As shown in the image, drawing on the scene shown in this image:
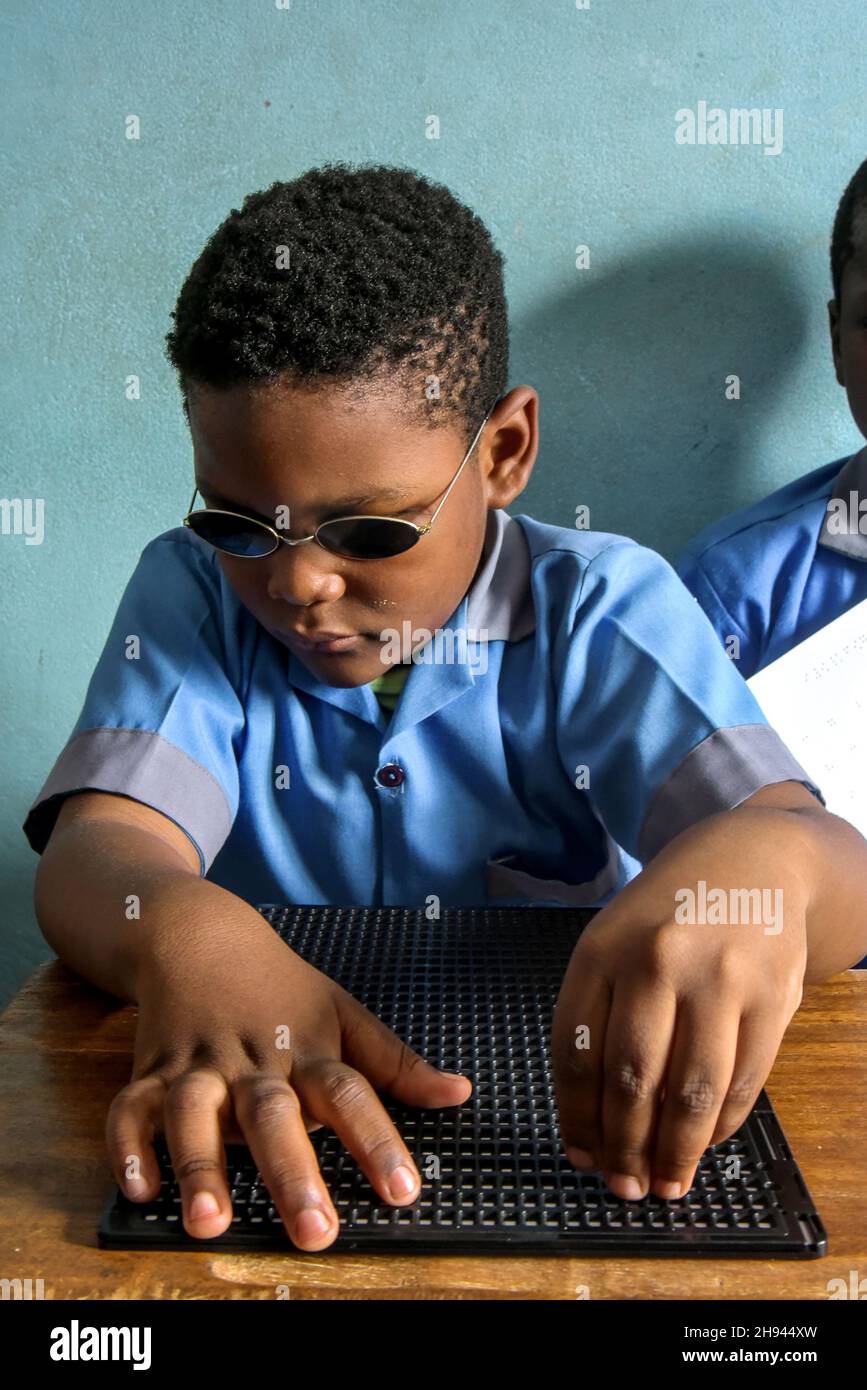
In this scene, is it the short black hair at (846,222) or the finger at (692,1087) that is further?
the short black hair at (846,222)

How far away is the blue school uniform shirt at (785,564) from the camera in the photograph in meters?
1.24

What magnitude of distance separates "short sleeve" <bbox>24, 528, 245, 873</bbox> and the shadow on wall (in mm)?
478

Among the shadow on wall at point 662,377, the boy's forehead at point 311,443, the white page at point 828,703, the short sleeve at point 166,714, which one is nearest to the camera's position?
the boy's forehead at point 311,443

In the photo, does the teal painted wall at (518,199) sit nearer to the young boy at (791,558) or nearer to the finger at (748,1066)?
the young boy at (791,558)

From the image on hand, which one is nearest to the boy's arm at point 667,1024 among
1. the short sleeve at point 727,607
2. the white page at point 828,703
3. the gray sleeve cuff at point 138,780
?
the gray sleeve cuff at point 138,780

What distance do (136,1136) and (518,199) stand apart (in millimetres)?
1066

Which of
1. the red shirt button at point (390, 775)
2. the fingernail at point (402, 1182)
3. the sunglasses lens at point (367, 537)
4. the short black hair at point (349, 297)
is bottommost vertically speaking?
the red shirt button at point (390, 775)

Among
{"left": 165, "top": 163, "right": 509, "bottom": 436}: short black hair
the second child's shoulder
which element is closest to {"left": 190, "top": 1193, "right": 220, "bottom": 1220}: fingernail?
{"left": 165, "top": 163, "right": 509, "bottom": 436}: short black hair

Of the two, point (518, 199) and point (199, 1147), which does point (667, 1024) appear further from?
point (518, 199)

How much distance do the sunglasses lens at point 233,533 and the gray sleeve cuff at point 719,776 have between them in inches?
13.3

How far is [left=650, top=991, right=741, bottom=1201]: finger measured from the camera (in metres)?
0.52

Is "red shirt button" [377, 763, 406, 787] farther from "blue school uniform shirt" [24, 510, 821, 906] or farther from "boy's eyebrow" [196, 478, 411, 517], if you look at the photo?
"boy's eyebrow" [196, 478, 411, 517]

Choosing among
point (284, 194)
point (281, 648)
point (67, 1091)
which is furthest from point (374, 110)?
point (67, 1091)
